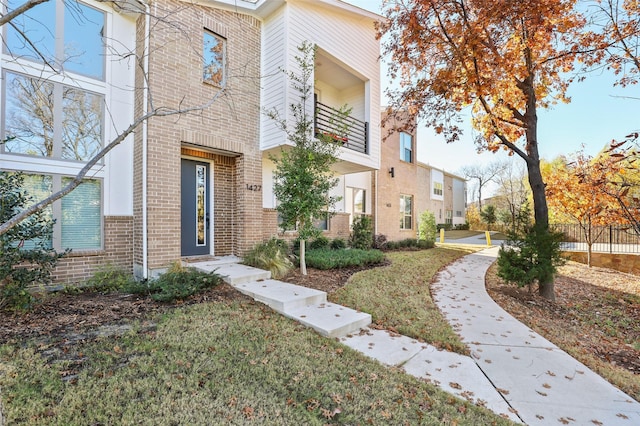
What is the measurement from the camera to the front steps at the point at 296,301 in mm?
4406

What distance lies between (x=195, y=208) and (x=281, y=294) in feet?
13.2

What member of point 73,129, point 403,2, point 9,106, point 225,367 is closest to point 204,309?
point 225,367

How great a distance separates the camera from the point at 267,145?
827cm

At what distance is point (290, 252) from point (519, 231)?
6.33 metres

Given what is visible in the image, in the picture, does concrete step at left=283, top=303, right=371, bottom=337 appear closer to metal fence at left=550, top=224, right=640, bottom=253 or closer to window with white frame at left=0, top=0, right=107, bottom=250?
window with white frame at left=0, top=0, right=107, bottom=250

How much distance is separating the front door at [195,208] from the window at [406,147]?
10827 millimetres

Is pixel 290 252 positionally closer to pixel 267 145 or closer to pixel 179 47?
pixel 267 145

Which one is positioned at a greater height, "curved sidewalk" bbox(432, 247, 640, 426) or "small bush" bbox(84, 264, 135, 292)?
"small bush" bbox(84, 264, 135, 292)

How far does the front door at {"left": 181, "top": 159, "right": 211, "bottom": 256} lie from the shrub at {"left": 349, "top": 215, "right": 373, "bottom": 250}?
5.81 meters

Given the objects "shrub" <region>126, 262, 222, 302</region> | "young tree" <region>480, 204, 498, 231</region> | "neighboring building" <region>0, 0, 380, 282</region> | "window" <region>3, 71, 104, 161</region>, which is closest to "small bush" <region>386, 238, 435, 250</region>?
"neighboring building" <region>0, 0, 380, 282</region>

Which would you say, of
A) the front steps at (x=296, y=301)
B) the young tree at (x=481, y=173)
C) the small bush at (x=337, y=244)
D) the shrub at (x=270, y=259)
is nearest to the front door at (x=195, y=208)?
the front steps at (x=296, y=301)

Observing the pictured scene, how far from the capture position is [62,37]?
20.3 ft

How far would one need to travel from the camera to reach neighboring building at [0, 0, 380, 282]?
5.89 meters

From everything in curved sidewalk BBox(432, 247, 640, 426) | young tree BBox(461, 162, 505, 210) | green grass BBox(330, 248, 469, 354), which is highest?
young tree BBox(461, 162, 505, 210)
